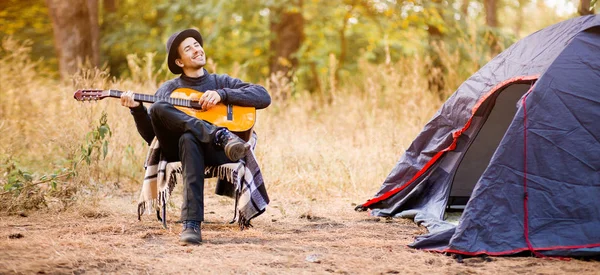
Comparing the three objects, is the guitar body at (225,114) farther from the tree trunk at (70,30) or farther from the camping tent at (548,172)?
the tree trunk at (70,30)

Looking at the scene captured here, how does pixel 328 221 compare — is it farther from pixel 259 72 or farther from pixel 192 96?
pixel 259 72

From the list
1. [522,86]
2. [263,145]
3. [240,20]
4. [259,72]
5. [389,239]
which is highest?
[240,20]

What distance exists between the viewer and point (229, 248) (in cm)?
363

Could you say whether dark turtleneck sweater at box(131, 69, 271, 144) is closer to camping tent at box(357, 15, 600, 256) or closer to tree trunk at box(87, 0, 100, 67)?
camping tent at box(357, 15, 600, 256)

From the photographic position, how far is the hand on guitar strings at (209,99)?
13.6 ft

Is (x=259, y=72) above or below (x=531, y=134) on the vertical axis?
above

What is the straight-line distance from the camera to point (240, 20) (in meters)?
12.7

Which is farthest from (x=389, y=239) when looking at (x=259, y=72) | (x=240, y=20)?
(x=259, y=72)

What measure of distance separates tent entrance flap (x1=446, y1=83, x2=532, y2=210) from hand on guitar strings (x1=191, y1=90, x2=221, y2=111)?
6.32 feet

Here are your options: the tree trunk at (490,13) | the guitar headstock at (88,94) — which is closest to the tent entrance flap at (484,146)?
the guitar headstock at (88,94)

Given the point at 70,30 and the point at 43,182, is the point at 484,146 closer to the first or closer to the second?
the point at 43,182

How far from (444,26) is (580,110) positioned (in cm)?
712

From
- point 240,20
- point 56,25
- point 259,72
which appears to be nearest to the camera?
point 56,25

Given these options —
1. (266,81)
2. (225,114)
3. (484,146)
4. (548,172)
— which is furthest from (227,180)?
(266,81)
